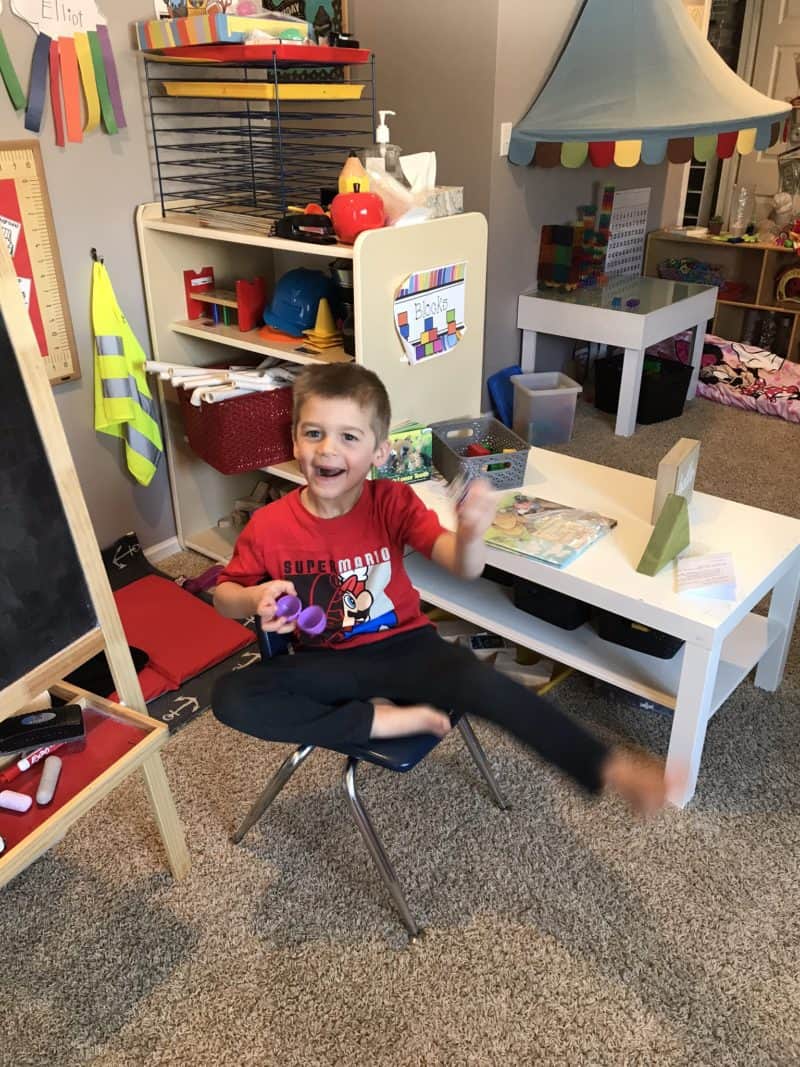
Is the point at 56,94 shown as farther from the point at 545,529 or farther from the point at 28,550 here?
the point at 545,529

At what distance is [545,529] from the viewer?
1788mm

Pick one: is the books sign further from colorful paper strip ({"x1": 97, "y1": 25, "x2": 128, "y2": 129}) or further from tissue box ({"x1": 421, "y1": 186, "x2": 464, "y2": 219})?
colorful paper strip ({"x1": 97, "y1": 25, "x2": 128, "y2": 129})

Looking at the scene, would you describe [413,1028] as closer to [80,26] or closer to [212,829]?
[212,829]

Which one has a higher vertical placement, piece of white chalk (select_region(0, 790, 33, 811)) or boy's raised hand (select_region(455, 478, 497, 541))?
boy's raised hand (select_region(455, 478, 497, 541))

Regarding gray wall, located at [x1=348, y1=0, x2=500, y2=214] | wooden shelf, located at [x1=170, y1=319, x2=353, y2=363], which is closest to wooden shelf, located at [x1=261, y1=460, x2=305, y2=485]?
wooden shelf, located at [x1=170, y1=319, x2=353, y2=363]

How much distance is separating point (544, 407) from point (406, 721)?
2206 millimetres

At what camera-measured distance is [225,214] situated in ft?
7.43

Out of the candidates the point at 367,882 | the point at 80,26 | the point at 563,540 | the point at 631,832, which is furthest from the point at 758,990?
the point at 80,26

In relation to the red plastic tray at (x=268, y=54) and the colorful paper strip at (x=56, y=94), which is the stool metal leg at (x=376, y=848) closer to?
the red plastic tray at (x=268, y=54)

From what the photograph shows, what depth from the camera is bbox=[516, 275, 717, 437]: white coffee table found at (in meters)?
3.31

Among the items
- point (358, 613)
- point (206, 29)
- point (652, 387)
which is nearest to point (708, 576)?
point (358, 613)

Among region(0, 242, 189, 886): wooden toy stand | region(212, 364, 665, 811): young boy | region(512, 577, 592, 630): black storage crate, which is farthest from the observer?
region(512, 577, 592, 630): black storage crate

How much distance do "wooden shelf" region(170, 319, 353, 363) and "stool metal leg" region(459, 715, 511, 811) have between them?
0.88m

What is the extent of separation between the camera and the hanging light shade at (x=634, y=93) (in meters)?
3.04
